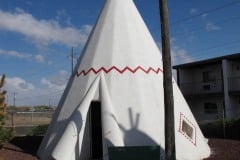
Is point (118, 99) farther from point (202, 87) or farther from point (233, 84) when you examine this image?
point (202, 87)

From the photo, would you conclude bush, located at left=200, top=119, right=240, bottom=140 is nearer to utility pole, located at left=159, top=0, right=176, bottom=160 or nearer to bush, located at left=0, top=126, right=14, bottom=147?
utility pole, located at left=159, top=0, right=176, bottom=160

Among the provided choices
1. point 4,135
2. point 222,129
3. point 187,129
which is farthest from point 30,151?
point 222,129

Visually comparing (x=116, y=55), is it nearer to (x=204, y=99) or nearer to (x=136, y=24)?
(x=136, y=24)

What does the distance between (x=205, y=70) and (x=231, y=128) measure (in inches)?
418

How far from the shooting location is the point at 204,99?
28.6 metres

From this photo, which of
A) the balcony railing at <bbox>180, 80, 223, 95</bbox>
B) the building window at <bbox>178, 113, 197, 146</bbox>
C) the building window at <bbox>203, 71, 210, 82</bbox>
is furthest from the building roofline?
the building window at <bbox>178, 113, 197, 146</bbox>

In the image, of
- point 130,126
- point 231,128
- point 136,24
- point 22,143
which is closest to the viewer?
point 130,126

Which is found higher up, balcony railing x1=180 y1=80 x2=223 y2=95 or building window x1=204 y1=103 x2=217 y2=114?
balcony railing x1=180 y1=80 x2=223 y2=95

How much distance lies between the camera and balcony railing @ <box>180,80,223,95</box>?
88.5ft

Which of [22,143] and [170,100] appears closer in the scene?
[170,100]

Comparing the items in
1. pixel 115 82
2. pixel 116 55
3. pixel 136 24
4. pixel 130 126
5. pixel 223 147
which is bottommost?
pixel 223 147

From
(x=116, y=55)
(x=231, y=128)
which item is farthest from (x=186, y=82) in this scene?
(x=116, y=55)

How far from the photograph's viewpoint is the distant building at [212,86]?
25.7 m

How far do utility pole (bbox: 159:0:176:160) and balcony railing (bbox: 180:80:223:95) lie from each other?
1879cm
